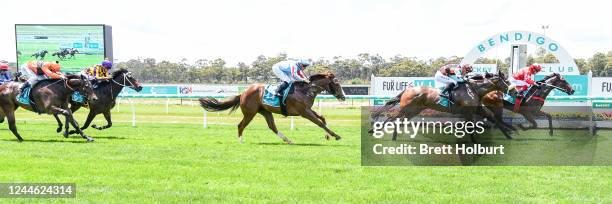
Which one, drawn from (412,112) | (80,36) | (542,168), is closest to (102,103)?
(412,112)

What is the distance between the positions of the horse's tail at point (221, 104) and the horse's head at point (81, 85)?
2.14 m

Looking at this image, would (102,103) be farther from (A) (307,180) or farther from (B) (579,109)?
(B) (579,109)

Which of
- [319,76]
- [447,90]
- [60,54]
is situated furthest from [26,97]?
[60,54]

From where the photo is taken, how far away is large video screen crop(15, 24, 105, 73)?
2920 centimetres

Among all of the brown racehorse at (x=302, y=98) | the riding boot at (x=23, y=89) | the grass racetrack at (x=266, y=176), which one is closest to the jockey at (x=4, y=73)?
the riding boot at (x=23, y=89)

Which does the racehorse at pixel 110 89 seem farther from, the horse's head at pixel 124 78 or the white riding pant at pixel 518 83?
the white riding pant at pixel 518 83

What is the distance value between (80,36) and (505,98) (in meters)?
21.7

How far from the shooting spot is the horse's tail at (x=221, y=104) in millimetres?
12727

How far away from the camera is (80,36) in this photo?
29375 millimetres

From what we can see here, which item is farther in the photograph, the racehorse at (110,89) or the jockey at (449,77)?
the racehorse at (110,89)

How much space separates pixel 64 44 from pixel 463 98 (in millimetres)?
22670

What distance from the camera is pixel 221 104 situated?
42.3 ft

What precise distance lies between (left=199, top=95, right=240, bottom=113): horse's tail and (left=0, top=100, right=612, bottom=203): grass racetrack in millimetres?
1734

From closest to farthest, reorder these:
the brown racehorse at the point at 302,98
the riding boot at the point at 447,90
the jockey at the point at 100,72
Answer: the brown racehorse at the point at 302,98 < the riding boot at the point at 447,90 < the jockey at the point at 100,72
